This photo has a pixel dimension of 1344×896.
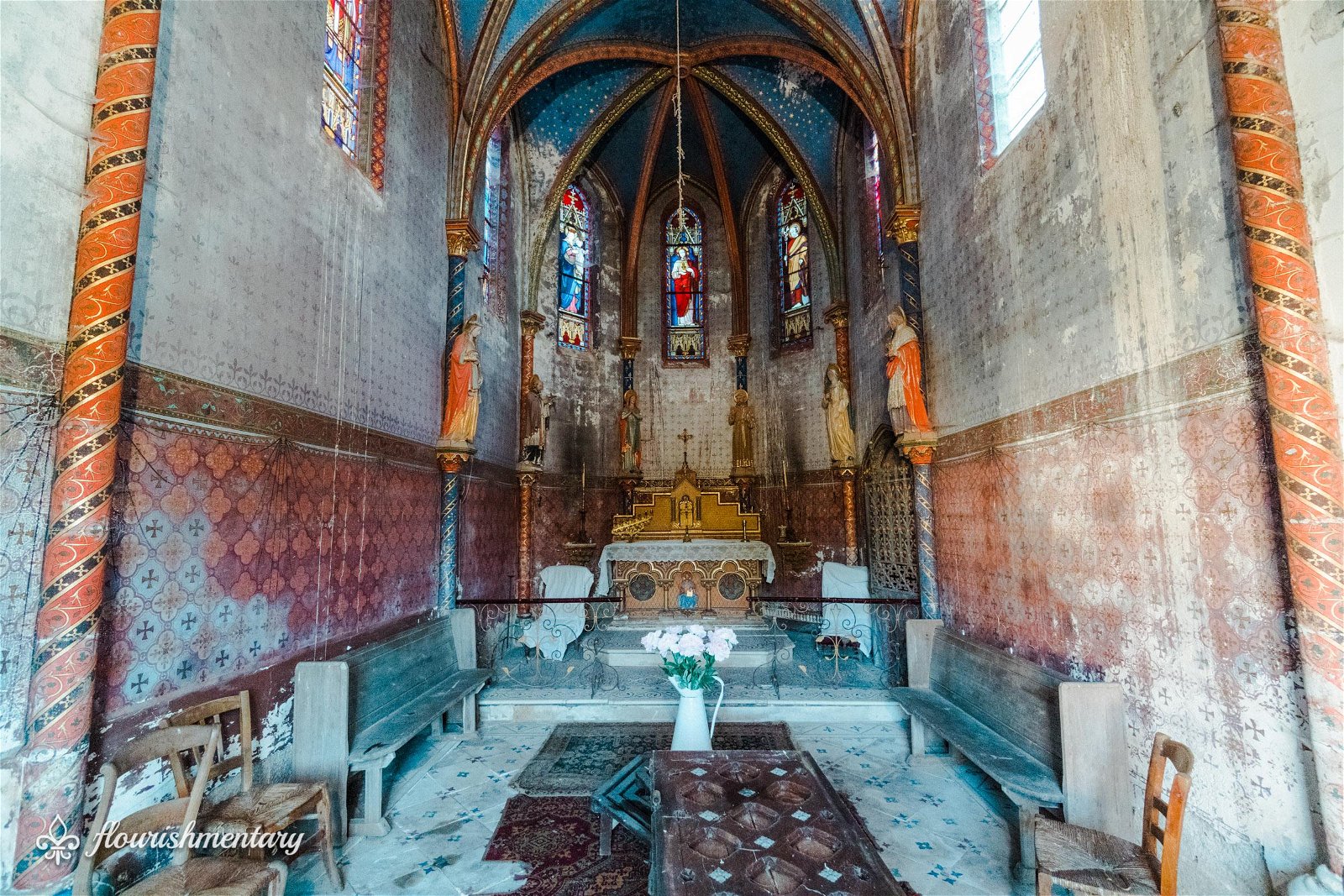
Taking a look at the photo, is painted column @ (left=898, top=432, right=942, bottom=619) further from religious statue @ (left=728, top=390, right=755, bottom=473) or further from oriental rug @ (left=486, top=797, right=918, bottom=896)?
religious statue @ (left=728, top=390, right=755, bottom=473)

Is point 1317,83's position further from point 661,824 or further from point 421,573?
point 421,573

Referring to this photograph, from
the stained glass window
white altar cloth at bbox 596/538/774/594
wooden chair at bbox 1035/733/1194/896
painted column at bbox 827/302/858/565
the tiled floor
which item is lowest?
the tiled floor

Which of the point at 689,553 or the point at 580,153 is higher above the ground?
the point at 580,153

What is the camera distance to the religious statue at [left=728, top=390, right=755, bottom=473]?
12.8 meters

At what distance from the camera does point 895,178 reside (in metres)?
8.15

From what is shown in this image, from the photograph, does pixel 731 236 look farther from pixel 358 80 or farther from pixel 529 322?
pixel 358 80

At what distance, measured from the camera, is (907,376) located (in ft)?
24.6

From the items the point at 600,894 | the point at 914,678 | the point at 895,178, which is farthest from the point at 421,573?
the point at 895,178

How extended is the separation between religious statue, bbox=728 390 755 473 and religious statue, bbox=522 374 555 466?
4.02 metres

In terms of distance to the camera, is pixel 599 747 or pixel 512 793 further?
pixel 599 747

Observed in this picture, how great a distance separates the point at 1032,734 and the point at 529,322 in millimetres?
9769

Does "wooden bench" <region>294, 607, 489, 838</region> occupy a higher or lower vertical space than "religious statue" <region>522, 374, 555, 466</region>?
lower

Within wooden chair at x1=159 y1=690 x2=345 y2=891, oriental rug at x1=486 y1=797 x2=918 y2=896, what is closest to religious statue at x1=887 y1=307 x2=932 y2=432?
oriental rug at x1=486 y1=797 x2=918 y2=896

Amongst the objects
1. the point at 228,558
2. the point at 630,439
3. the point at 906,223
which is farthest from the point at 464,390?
the point at 906,223
